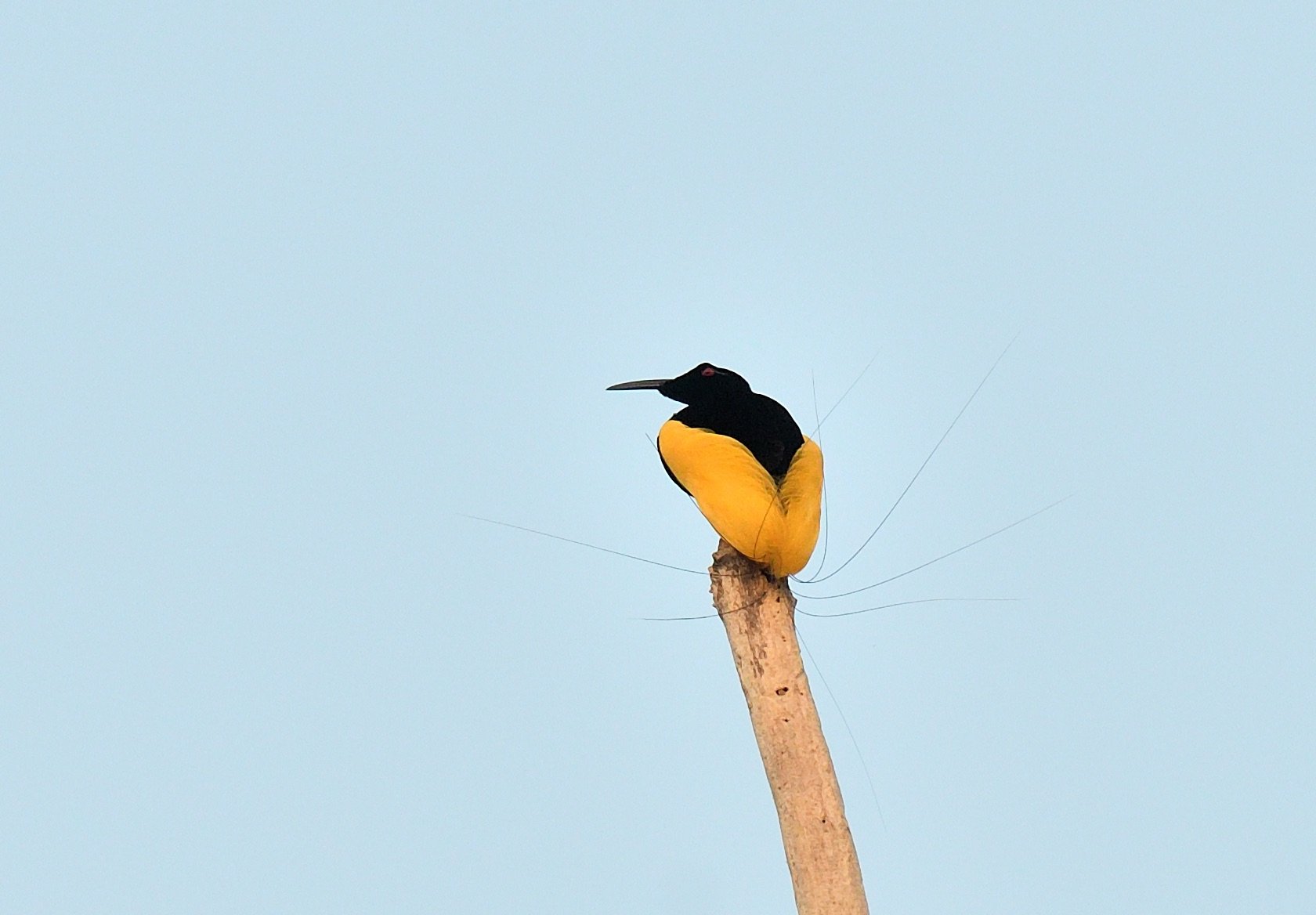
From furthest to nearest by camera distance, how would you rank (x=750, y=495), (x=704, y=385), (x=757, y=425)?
1. (x=704, y=385)
2. (x=757, y=425)
3. (x=750, y=495)

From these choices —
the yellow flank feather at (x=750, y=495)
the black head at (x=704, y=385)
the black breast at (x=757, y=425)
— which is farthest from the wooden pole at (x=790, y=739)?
the black head at (x=704, y=385)

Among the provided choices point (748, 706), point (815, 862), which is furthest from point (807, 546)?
point (815, 862)

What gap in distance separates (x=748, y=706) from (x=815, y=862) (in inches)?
19.7

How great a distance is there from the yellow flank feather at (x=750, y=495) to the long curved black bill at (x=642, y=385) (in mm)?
388

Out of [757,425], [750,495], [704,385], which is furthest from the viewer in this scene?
[704,385]

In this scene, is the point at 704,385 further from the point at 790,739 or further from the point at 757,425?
the point at 790,739

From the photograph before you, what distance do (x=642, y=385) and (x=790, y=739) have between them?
1.34 meters

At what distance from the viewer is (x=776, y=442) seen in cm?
399

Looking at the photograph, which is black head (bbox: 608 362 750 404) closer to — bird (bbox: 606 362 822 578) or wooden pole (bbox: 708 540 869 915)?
bird (bbox: 606 362 822 578)

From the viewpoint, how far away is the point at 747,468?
384cm

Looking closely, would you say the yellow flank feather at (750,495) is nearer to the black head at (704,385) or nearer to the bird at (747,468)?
the bird at (747,468)

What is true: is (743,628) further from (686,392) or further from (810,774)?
(686,392)

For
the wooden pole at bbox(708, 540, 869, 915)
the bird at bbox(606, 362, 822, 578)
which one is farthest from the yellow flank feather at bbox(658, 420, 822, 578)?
the wooden pole at bbox(708, 540, 869, 915)

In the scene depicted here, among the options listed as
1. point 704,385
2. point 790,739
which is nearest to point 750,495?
point 704,385
